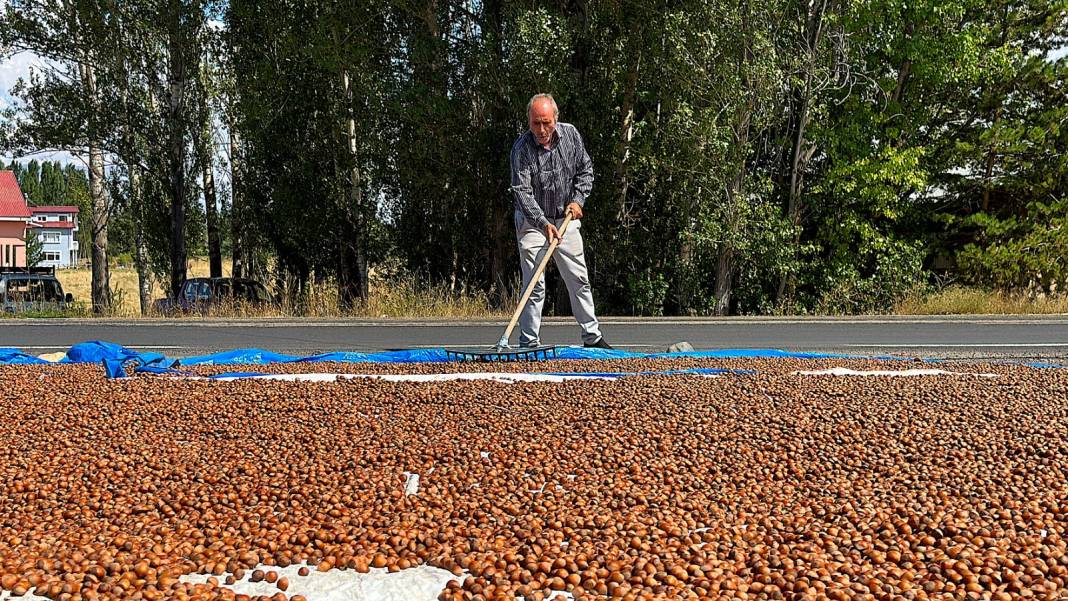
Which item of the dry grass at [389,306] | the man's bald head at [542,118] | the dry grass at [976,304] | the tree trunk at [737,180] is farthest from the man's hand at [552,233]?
the dry grass at [976,304]

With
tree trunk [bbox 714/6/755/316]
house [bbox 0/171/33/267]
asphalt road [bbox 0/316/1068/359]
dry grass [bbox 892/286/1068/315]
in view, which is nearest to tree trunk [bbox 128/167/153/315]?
asphalt road [bbox 0/316/1068/359]

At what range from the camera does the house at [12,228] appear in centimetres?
5734

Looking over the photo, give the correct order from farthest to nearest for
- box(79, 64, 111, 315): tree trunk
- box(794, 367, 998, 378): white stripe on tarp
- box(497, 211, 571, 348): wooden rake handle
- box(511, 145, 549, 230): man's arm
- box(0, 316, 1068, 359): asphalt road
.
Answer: box(79, 64, 111, 315): tree trunk → box(0, 316, 1068, 359): asphalt road → box(511, 145, 549, 230): man's arm → box(497, 211, 571, 348): wooden rake handle → box(794, 367, 998, 378): white stripe on tarp

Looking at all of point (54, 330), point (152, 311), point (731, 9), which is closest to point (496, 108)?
point (731, 9)

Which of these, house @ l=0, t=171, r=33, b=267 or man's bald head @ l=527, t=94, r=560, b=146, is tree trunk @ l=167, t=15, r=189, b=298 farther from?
house @ l=0, t=171, r=33, b=267

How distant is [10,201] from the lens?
58719mm

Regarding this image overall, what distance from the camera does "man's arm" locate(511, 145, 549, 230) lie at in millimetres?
7555

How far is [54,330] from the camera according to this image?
1151 centimetres

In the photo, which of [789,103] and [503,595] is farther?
[789,103]

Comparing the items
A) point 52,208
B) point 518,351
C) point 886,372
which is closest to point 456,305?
point 518,351

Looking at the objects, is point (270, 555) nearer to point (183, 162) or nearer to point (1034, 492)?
point (1034, 492)

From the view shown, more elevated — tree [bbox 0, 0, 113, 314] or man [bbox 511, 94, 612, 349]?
tree [bbox 0, 0, 113, 314]

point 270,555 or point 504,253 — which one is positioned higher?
point 504,253

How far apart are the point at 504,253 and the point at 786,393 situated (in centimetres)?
1189
